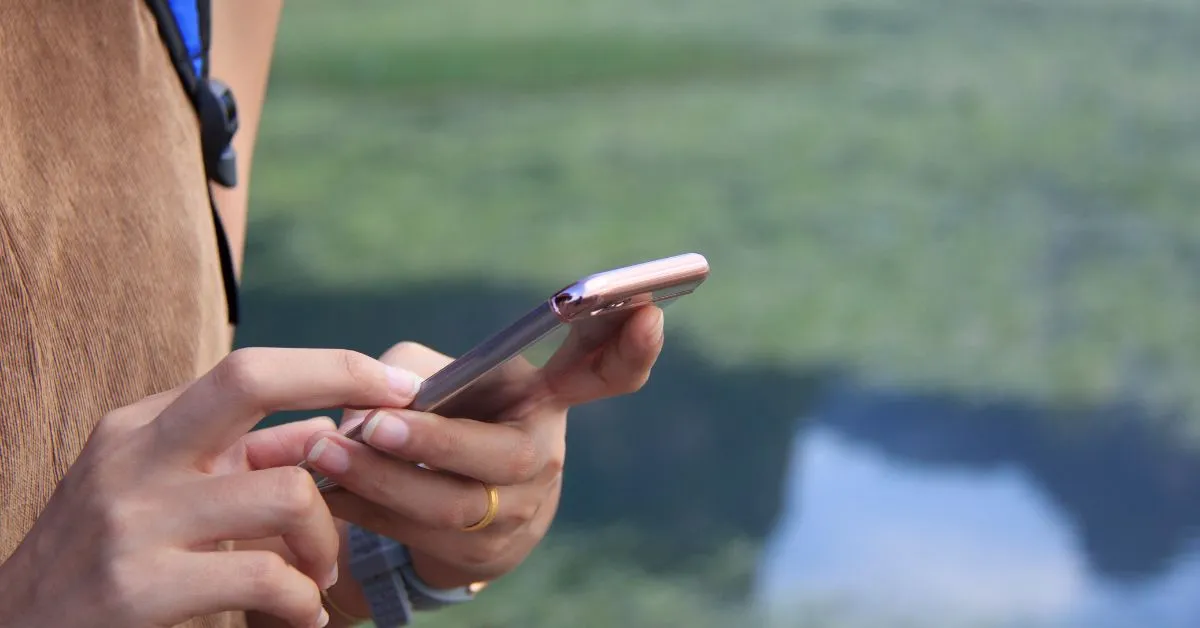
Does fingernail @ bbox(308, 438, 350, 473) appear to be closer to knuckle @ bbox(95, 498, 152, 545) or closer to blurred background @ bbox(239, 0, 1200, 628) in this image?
knuckle @ bbox(95, 498, 152, 545)

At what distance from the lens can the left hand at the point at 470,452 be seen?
1.62ft

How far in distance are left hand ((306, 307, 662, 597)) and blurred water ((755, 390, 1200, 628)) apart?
112 centimetres

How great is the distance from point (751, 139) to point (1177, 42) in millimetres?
1308

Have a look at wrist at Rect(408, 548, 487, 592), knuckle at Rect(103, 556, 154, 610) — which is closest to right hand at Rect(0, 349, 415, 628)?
knuckle at Rect(103, 556, 154, 610)

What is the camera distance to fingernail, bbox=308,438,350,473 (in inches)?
19.3

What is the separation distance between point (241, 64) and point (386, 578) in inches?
14.4

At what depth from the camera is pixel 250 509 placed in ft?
1.41

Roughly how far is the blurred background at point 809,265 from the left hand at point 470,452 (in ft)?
3.47

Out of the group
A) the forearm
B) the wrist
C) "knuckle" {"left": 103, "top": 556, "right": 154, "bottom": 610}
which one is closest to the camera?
"knuckle" {"left": 103, "top": 556, "right": 154, "bottom": 610}

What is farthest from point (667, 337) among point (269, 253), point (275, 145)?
point (275, 145)

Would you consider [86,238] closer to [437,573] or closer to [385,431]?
[385,431]

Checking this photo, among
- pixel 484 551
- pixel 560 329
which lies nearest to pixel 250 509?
pixel 560 329

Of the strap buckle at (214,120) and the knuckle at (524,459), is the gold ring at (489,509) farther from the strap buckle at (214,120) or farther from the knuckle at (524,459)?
the strap buckle at (214,120)

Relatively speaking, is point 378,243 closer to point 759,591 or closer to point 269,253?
point 269,253
